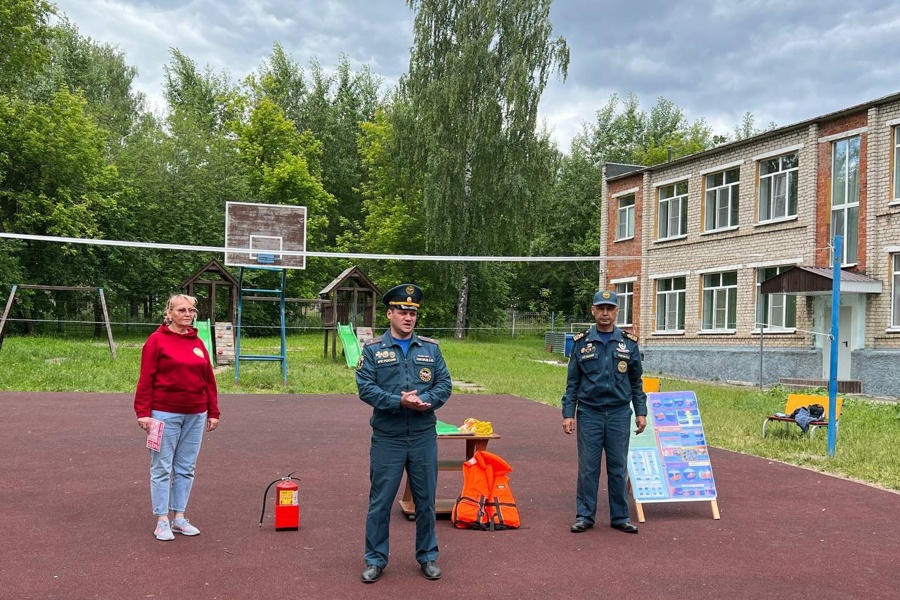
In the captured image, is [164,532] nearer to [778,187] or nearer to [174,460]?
[174,460]

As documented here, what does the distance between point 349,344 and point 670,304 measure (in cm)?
1126

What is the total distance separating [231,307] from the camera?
30.5 meters

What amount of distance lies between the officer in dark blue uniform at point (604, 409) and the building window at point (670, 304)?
2210 cm

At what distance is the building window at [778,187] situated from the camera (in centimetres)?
2333

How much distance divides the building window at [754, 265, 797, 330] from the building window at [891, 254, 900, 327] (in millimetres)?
3281

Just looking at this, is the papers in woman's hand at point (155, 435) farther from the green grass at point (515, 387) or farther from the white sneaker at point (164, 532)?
the green grass at point (515, 387)

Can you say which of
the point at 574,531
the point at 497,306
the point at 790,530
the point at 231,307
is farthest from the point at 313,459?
the point at 497,306

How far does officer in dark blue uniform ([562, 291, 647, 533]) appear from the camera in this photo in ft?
21.8

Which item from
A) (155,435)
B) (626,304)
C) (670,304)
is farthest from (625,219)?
(155,435)

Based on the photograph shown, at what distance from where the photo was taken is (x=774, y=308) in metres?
24.0

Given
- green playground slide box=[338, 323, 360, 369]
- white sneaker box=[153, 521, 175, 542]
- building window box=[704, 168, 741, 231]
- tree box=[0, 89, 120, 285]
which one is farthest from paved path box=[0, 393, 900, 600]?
tree box=[0, 89, 120, 285]

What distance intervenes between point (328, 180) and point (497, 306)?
13419 millimetres

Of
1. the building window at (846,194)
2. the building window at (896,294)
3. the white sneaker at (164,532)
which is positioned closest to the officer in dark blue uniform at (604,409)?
the white sneaker at (164,532)

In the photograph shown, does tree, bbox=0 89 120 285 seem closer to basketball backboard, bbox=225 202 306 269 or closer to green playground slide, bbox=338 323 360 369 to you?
green playground slide, bbox=338 323 360 369
